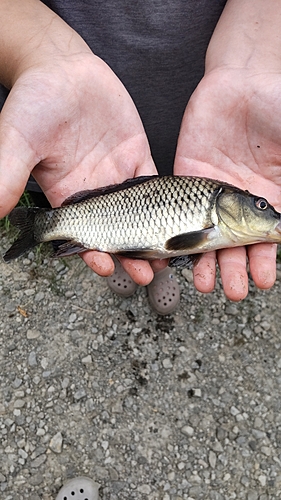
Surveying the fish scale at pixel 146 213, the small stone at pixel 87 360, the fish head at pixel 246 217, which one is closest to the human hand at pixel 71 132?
the fish scale at pixel 146 213

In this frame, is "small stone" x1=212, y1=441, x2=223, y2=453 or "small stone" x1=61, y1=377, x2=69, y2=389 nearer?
"small stone" x1=212, y1=441, x2=223, y2=453

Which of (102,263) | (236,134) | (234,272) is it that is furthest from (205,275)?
(236,134)

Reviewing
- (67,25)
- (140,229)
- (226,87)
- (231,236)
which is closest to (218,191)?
(231,236)

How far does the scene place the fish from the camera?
3072 millimetres

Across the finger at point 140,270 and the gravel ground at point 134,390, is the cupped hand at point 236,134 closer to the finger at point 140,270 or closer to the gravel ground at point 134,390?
the finger at point 140,270

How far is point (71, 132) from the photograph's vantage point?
3326mm

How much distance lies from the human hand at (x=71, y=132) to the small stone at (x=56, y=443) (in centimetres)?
143

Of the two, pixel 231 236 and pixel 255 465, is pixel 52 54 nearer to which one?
pixel 231 236

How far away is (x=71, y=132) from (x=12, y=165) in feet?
2.28

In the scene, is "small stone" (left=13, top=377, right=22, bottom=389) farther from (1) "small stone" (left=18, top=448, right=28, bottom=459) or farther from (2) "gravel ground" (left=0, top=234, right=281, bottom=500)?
(1) "small stone" (left=18, top=448, right=28, bottom=459)

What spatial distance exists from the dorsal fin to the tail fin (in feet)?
0.96

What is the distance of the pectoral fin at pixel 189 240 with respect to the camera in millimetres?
3045

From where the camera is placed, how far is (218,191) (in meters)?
3.12

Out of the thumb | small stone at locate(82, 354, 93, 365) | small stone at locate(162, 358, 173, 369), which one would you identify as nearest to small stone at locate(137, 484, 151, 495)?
small stone at locate(162, 358, 173, 369)
